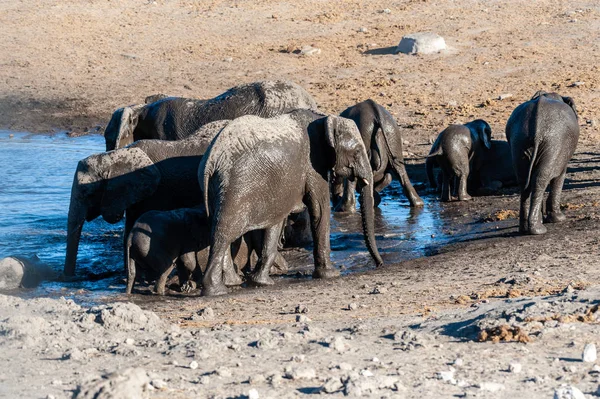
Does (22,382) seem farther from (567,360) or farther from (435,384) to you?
(567,360)

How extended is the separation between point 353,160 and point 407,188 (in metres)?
3.13

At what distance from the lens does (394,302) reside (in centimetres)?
814

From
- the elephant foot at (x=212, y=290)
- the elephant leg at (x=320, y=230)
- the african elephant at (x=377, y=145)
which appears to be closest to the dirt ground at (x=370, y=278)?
the elephant foot at (x=212, y=290)

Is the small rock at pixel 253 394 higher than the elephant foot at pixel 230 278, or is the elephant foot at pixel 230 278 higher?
the small rock at pixel 253 394

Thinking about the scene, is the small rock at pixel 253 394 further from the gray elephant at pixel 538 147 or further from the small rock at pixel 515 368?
the gray elephant at pixel 538 147

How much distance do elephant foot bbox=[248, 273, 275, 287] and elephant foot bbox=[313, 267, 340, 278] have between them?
456mm

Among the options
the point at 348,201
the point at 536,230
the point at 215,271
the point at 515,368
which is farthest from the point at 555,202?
the point at 515,368

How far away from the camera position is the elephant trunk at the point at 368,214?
1001cm

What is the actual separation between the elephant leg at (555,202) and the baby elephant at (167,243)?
366cm

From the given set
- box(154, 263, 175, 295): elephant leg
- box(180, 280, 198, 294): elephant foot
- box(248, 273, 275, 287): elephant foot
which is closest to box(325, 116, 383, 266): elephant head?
box(248, 273, 275, 287): elephant foot

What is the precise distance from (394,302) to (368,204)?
6.89 ft

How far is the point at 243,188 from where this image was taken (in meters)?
9.32

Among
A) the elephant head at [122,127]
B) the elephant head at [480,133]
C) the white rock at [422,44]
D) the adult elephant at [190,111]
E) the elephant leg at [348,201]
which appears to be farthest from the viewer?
the white rock at [422,44]

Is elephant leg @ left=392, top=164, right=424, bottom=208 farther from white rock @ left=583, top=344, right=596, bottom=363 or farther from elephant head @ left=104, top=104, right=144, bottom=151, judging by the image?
white rock @ left=583, top=344, right=596, bottom=363
